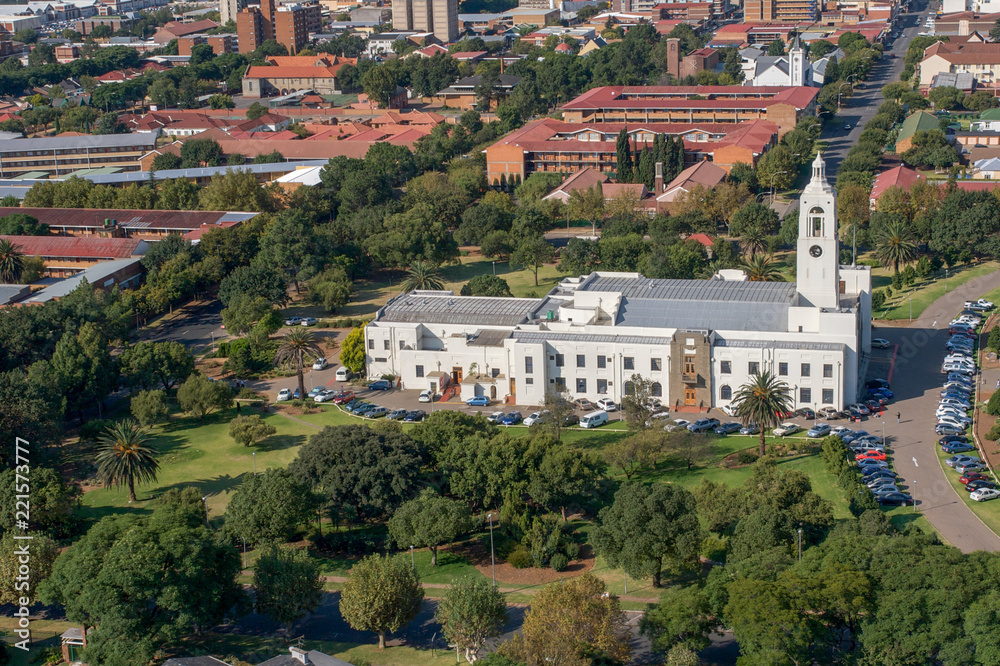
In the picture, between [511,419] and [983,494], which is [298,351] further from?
[983,494]

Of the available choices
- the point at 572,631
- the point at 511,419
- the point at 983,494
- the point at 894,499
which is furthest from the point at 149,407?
the point at 983,494

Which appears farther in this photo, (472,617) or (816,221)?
(816,221)

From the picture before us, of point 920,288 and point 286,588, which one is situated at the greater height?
point 920,288

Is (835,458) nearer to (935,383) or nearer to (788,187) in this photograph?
(935,383)

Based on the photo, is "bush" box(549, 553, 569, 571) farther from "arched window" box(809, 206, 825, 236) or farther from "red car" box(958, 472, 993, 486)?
"arched window" box(809, 206, 825, 236)

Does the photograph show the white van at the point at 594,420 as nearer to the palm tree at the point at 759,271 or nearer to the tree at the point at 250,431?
the tree at the point at 250,431

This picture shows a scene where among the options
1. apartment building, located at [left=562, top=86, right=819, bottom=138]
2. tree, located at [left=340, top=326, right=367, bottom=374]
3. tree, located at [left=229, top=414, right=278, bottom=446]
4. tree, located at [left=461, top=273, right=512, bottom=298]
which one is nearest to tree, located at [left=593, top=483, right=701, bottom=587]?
tree, located at [left=229, top=414, right=278, bottom=446]
